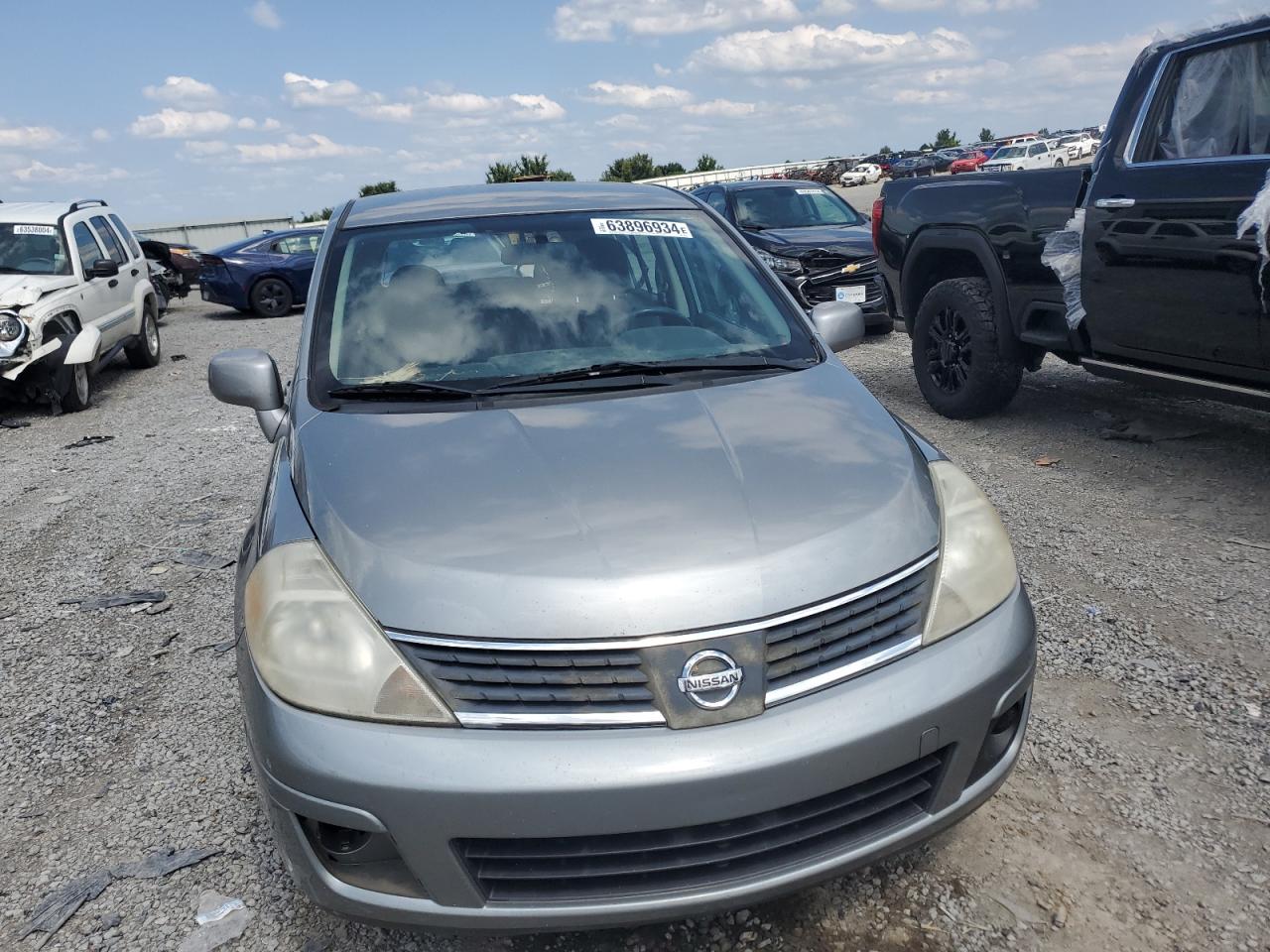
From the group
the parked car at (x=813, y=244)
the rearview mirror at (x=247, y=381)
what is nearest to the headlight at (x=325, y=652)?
the rearview mirror at (x=247, y=381)

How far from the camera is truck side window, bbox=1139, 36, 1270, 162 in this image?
439 cm

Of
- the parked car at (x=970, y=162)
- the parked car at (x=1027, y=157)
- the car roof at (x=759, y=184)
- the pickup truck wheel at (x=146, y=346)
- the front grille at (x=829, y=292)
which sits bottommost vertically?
the parked car at (x=970, y=162)

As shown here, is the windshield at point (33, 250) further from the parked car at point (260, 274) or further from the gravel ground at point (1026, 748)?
the parked car at point (260, 274)

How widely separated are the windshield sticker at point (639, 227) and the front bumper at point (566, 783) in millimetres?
1988

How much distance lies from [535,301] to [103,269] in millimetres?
8071

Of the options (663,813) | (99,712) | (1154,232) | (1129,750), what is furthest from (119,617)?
(1154,232)

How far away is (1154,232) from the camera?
185 inches

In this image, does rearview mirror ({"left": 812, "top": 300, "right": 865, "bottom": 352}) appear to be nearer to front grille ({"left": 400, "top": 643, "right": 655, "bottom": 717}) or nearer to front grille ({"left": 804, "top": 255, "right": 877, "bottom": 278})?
front grille ({"left": 400, "top": 643, "right": 655, "bottom": 717})

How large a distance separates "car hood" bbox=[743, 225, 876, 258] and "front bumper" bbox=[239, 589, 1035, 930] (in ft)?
26.8

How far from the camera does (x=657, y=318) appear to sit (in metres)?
3.21

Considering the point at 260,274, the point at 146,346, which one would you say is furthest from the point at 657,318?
the point at 260,274

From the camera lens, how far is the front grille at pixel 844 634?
193cm

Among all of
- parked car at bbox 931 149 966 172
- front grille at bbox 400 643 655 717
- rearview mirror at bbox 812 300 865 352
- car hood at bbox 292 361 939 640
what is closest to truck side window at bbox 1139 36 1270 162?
rearview mirror at bbox 812 300 865 352

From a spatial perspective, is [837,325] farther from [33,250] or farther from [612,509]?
[33,250]
